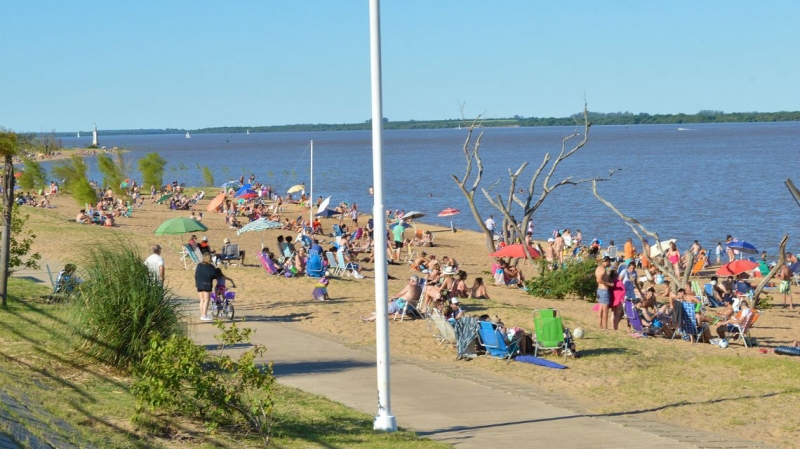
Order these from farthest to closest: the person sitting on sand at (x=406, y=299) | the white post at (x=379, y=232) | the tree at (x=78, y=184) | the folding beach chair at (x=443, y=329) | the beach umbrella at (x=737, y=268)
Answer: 1. the tree at (x=78, y=184)
2. the beach umbrella at (x=737, y=268)
3. the person sitting on sand at (x=406, y=299)
4. the folding beach chair at (x=443, y=329)
5. the white post at (x=379, y=232)

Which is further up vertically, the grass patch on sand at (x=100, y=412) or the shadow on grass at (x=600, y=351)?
the grass patch on sand at (x=100, y=412)

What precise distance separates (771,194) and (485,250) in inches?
1398

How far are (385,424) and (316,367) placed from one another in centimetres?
350

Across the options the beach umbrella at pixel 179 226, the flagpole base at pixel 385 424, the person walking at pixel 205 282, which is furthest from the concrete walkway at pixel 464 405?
the beach umbrella at pixel 179 226

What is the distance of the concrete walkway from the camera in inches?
372

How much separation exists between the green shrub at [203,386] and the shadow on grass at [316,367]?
10.1ft

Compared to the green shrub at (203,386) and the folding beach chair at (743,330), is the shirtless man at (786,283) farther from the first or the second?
the green shrub at (203,386)

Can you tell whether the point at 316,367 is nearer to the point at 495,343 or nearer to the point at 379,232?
the point at 495,343

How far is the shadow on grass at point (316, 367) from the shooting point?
40.2ft

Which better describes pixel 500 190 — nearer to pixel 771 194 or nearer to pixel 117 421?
pixel 771 194

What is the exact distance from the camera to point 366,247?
32.1 m

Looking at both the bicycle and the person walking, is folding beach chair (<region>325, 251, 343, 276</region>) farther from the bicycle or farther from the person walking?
the person walking

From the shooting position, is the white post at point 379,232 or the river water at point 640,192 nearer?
the white post at point 379,232

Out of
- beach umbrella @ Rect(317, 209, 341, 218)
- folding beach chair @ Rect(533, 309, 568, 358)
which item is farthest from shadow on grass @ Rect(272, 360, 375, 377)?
beach umbrella @ Rect(317, 209, 341, 218)
